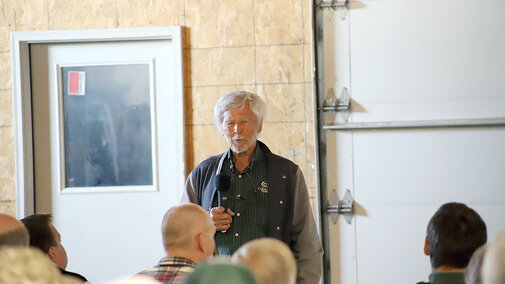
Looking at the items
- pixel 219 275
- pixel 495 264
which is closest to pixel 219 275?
pixel 219 275

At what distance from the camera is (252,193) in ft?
10.1

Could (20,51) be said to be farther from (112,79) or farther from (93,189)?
(93,189)

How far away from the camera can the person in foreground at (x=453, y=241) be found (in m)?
2.14

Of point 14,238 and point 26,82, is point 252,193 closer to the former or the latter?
A: point 14,238

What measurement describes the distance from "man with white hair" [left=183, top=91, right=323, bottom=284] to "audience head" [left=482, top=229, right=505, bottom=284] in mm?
1689

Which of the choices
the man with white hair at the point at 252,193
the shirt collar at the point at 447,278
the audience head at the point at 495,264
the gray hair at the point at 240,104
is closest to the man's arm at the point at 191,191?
the man with white hair at the point at 252,193

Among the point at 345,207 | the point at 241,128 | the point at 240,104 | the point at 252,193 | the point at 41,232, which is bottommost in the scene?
the point at 345,207

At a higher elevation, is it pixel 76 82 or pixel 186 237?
pixel 76 82

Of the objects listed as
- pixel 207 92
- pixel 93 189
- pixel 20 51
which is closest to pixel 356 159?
pixel 207 92

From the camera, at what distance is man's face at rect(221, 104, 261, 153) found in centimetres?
311

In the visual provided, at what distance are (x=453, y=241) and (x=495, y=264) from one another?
96 cm

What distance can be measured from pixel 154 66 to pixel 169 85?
0.17 metres

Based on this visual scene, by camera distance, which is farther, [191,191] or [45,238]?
[191,191]

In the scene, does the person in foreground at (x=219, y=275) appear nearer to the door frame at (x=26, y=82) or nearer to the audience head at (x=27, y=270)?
the audience head at (x=27, y=270)
